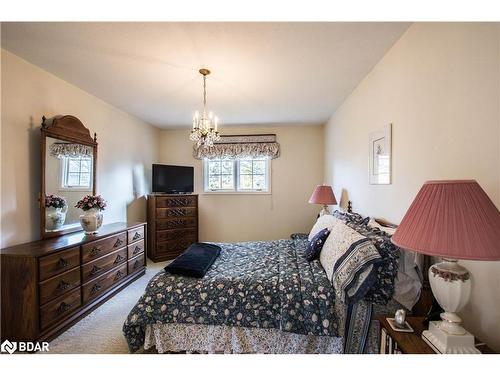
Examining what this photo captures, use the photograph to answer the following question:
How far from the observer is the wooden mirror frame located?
6.76 feet

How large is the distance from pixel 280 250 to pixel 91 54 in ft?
8.50

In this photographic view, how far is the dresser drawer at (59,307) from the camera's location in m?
1.72

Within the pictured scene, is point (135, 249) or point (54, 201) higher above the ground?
point (54, 201)

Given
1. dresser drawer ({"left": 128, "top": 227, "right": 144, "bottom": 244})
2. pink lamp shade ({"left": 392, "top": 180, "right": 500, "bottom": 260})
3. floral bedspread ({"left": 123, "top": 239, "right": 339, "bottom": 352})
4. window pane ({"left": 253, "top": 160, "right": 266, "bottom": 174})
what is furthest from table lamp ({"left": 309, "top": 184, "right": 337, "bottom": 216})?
dresser drawer ({"left": 128, "top": 227, "right": 144, "bottom": 244})

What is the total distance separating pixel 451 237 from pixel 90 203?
9.93 ft

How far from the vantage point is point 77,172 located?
2484 millimetres

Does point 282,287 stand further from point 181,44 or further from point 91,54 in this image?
point 91,54

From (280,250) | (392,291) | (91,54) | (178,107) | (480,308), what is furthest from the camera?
(178,107)

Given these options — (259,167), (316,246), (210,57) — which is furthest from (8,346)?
(259,167)

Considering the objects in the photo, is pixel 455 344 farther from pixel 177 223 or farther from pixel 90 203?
pixel 177 223

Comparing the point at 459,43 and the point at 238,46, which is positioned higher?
the point at 238,46

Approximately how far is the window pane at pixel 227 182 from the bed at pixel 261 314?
9.30 feet
